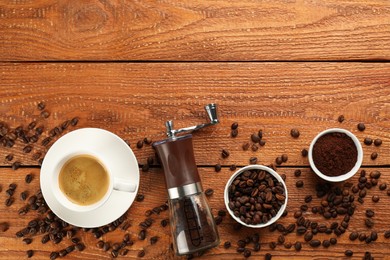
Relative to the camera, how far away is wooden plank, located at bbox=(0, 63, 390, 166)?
1761 millimetres

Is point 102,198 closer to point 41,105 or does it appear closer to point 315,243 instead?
point 41,105

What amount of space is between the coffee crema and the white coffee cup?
11mm

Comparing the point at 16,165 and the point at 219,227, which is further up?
the point at 16,165

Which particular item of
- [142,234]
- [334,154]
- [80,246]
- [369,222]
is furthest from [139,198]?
[369,222]

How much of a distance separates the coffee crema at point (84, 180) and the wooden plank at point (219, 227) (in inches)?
5.5

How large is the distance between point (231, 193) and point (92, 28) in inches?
24.6

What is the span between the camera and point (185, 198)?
1.67m

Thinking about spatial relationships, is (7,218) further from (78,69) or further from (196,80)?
(196,80)

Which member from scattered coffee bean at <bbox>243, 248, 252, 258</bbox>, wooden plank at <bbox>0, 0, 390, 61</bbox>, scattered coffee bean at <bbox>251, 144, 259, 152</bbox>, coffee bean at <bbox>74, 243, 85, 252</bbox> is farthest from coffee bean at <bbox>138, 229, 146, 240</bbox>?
wooden plank at <bbox>0, 0, 390, 61</bbox>

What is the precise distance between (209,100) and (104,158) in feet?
1.15

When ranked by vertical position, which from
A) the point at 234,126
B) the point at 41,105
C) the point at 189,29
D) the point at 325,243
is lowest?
the point at 325,243

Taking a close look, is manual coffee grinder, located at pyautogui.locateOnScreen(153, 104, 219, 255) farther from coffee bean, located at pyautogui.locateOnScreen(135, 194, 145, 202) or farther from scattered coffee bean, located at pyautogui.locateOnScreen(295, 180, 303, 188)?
scattered coffee bean, located at pyautogui.locateOnScreen(295, 180, 303, 188)

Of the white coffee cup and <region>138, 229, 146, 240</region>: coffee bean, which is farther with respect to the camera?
<region>138, 229, 146, 240</region>: coffee bean

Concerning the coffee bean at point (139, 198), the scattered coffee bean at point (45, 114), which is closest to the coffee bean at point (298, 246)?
the coffee bean at point (139, 198)
